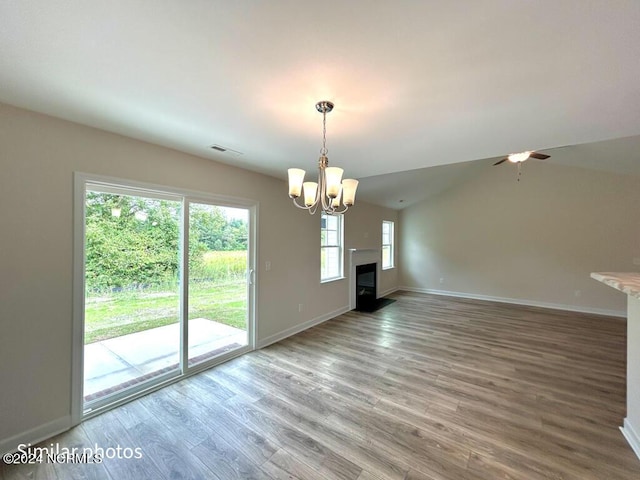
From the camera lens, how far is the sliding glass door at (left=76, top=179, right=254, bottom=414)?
2279 mm

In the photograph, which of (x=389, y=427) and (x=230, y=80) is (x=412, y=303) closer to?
(x=389, y=427)

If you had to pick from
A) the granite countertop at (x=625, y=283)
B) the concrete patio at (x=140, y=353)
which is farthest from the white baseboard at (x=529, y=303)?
the concrete patio at (x=140, y=353)

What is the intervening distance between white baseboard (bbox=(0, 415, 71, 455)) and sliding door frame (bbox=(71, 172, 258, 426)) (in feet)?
0.19

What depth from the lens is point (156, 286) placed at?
8.63 feet

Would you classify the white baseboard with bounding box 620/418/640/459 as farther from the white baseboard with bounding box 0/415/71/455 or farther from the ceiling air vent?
the white baseboard with bounding box 0/415/71/455

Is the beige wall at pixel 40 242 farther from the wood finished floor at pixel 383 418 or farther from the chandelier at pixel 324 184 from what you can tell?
the chandelier at pixel 324 184

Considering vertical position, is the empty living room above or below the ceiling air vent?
below

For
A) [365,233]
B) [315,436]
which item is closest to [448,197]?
[365,233]

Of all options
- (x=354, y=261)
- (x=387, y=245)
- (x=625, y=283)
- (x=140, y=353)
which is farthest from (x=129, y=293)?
(x=387, y=245)

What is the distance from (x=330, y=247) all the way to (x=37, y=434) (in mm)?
4120

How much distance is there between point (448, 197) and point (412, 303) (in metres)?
3.04

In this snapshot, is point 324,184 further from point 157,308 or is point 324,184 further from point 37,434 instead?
point 37,434

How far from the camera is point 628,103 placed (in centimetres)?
171

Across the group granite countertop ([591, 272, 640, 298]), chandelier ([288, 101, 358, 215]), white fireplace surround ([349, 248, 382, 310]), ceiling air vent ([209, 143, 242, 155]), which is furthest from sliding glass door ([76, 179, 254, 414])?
granite countertop ([591, 272, 640, 298])
